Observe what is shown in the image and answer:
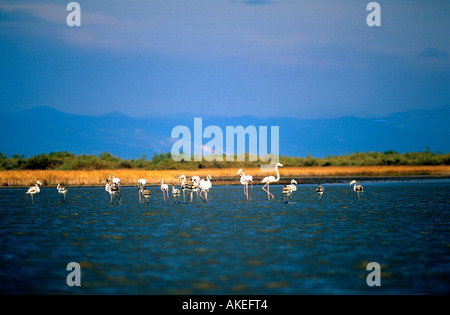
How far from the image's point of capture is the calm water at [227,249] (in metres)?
10.2

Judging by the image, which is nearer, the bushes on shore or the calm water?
the calm water

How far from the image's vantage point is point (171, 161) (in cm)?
6888

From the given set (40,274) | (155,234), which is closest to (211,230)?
(155,234)

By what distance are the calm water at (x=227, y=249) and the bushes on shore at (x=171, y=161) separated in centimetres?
3837

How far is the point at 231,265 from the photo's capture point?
11.7 meters

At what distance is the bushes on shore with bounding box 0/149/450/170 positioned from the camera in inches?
2386

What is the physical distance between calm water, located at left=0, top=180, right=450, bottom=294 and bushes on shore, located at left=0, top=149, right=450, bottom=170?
38.4 m

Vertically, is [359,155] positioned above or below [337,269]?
above

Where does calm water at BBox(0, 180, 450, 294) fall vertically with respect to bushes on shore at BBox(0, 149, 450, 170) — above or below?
below

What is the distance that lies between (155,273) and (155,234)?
524 cm

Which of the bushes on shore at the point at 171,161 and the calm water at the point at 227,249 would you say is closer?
the calm water at the point at 227,249

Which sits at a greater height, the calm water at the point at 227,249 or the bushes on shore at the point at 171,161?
the bushes on shore at the point at 171,161
